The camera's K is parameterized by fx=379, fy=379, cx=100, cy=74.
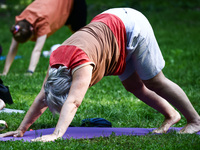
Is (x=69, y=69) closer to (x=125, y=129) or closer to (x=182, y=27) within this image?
(x=125, y=129)

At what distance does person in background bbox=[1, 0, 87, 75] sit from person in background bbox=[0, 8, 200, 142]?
322cm

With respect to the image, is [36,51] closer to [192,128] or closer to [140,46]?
[140,46]

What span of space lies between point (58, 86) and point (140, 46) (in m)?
0.86

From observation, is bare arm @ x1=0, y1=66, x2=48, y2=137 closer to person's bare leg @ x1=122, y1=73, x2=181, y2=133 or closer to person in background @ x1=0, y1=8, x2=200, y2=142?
person in background @ x1=0, y1=8, x2=200, y2=142

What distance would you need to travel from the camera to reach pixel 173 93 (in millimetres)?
→ 3418

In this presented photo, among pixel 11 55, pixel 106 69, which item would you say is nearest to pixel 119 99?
pixel 106 69

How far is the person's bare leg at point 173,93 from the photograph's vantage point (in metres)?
3.42

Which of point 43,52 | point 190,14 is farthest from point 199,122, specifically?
point 190,14

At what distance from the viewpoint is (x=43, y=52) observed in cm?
912

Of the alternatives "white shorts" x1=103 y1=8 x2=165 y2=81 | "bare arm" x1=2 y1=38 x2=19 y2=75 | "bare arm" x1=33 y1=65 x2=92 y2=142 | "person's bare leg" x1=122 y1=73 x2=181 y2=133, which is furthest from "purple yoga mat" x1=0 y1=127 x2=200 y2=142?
"bare arm" x1=2 y1=38 x2=19 y2=75

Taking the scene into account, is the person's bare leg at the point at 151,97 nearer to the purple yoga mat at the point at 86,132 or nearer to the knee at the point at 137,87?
the knee at the point at 137,87

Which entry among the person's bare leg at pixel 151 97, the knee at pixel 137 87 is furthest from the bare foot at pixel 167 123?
the knee at pixel 137 87

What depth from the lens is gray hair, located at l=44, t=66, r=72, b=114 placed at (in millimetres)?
2869

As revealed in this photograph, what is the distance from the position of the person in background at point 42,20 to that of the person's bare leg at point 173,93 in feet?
11.3
